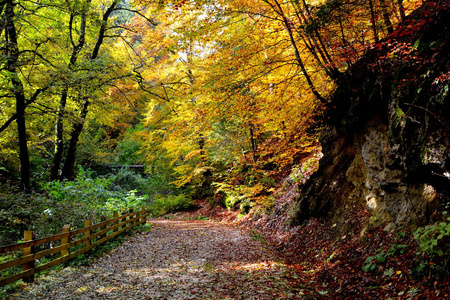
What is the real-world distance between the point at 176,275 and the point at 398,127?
5835 millimetres

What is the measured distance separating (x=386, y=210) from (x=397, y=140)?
1.71 metres

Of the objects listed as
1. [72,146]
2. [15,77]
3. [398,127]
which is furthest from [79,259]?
[398,127]

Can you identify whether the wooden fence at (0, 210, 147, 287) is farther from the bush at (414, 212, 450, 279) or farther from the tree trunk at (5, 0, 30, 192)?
the bush at (414, 212, 450, 279)

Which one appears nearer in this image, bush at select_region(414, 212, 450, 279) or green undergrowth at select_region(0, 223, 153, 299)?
bush at select_region(414, 212, 450, 279)

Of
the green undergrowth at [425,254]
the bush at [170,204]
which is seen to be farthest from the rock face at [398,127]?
the bush at [170,204]

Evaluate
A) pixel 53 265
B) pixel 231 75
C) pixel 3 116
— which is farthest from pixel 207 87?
pixel 3 116

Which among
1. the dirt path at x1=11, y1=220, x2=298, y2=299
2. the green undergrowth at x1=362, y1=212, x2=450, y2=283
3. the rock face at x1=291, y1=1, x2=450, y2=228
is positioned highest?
the rock face at x1=291, y1=1, x2=450, y2=228

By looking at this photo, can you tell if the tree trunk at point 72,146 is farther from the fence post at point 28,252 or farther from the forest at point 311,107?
the fence post at point 28,252

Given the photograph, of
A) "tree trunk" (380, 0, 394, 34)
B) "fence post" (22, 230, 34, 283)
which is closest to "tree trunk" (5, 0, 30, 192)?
"fence post" (22, 230, 34, 283)

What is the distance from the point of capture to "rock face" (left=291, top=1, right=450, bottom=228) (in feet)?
15.2

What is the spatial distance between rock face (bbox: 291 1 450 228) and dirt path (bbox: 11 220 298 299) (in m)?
2.83

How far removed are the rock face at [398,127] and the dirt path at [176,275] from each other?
9.28 feet

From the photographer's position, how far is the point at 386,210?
6285mm

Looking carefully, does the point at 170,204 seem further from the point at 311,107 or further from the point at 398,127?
the point at 398,127
